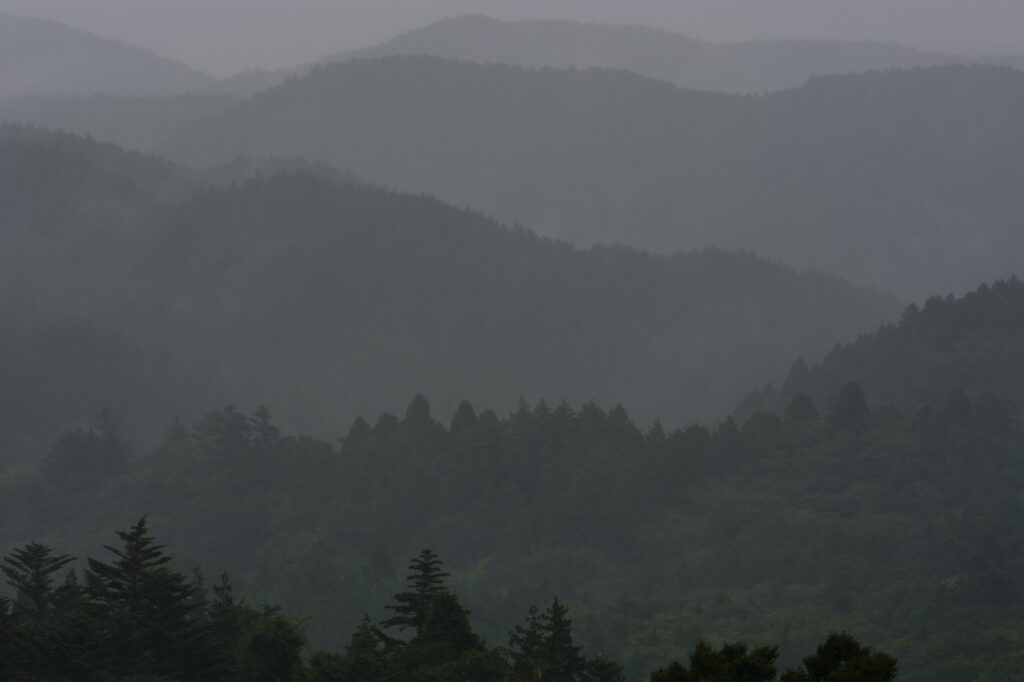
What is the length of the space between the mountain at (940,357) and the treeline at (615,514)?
3924mm

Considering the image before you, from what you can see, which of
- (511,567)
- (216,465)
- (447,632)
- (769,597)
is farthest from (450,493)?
(447,632)

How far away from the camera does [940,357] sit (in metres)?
145

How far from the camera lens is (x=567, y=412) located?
139m

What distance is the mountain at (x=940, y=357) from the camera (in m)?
142

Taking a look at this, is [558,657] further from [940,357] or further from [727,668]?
[940,357]

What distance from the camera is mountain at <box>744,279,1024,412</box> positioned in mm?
142000

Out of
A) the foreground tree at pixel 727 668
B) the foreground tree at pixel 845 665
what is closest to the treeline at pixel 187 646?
the foreground tree at pixel 727 668

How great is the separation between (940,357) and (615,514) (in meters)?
39.6

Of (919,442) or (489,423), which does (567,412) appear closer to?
(489,423)

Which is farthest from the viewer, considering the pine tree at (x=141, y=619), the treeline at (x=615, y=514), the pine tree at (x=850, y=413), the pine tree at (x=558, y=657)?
the pine tree at (x=850, y=413)

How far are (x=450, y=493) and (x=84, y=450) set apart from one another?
40018mm

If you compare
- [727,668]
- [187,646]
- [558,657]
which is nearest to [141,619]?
[187,646]

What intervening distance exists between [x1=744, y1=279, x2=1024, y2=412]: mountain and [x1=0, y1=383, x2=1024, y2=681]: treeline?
12.9 ft

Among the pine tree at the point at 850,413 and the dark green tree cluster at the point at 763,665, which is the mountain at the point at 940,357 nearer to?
the pine tree at the point at 850,413
